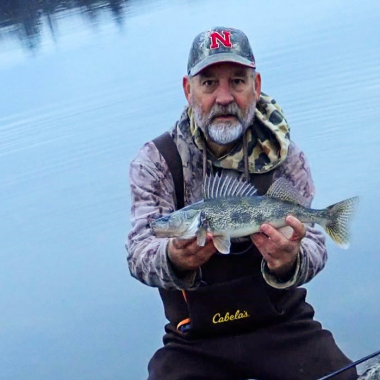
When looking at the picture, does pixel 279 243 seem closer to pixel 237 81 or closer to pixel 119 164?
pixel 237 81

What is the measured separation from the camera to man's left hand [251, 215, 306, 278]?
3.00 meters

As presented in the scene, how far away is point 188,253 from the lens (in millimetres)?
3078

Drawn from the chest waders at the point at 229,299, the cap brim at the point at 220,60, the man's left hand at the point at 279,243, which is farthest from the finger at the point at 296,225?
the cap brim at the point at 220,60

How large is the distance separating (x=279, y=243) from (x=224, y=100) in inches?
26.8

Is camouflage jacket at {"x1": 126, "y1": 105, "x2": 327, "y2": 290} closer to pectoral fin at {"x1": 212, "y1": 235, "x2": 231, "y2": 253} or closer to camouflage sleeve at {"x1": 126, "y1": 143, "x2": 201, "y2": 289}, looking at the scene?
camouflage sleeve at {"x1": 126, "y1": 143, "x2": 201, "y2": 289}

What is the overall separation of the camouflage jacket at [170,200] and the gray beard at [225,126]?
0.45ft

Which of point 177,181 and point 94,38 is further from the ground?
point 94,38

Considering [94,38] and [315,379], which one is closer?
[315,379]

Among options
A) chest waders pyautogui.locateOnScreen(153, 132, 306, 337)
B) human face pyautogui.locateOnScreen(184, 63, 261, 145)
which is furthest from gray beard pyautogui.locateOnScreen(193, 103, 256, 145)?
chest waders pyautogui.locateOnScreen(153, 132, 306, 337)

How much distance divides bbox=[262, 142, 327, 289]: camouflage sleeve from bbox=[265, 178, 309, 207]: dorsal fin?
0.75 ft

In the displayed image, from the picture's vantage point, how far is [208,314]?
11.2 ft

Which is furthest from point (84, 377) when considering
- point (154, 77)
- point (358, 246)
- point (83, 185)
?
point (154, 77)

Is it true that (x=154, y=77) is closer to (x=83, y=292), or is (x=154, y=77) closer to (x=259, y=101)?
(x=83, y=292)

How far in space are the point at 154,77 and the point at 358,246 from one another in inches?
239
